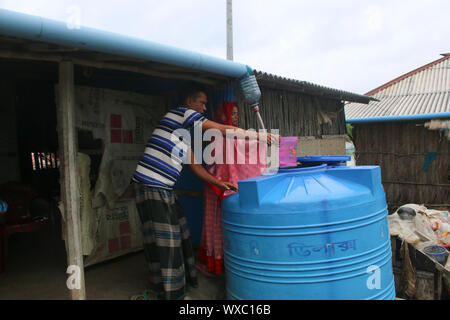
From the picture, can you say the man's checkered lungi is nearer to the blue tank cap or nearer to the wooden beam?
the wooden beam

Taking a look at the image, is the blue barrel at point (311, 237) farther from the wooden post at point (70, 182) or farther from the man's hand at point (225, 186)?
the wooden post at point (70, 182)

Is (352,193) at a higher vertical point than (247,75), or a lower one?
lower

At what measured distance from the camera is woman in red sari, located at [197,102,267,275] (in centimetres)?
314

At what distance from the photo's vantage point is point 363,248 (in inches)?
97.7

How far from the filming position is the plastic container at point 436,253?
4547 mm

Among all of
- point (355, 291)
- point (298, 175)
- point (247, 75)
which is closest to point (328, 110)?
point (247, 75)

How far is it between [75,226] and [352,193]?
2.19 m

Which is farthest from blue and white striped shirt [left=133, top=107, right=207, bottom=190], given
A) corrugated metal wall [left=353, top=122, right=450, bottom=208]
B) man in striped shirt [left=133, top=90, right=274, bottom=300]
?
corrugated metal wall [left=353, top=122, right=450, bottom=208]

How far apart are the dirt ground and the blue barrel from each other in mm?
686

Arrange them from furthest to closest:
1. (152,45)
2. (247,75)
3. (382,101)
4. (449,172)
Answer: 1. (382,101)
2. (449,172)
3. (247,75)
4. (152,45)

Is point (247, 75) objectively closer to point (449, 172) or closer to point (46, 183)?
point (46, 183)

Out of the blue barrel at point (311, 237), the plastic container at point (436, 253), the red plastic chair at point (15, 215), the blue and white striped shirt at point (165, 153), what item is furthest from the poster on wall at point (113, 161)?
the plastic container at point (436, 253)

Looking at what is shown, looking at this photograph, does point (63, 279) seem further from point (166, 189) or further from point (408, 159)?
point (408, 159)

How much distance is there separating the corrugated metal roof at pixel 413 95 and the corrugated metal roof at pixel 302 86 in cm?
256
